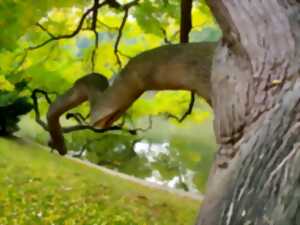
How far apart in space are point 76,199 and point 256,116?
4.03 metres

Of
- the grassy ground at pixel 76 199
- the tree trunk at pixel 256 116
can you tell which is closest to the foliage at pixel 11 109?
the grassy ground at pixel 76 199

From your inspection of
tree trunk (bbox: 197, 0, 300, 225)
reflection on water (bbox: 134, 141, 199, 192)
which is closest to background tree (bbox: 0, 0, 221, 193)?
reflection on water (bbox: 134, 141, 199, 192)

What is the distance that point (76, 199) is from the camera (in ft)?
18.4

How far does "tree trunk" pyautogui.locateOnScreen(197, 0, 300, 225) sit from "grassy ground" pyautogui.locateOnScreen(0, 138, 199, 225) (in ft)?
10.7

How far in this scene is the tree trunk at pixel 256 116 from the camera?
1.60 meters

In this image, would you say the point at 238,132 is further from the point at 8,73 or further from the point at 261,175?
the point at 8,73

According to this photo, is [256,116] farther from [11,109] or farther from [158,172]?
[158,172]

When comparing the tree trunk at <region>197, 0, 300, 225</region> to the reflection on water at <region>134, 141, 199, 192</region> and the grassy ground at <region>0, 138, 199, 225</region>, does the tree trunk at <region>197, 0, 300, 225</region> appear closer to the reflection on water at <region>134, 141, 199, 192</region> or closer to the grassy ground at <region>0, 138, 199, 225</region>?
the grassy ground at <region>0, 138, 199, 225</region>

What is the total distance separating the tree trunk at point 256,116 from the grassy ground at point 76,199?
129 inches

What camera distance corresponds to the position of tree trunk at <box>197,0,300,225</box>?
1604 mm

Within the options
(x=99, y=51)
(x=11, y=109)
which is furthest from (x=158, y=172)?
(x=99, y=51)

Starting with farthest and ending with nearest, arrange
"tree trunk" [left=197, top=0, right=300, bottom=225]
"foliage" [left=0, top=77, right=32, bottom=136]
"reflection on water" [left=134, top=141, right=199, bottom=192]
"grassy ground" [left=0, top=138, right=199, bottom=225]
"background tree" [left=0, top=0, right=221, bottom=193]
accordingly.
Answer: "reflection on water" [left=134, top=141, right=199, bottom=192]
"foliage" [left=0, top=77, right=32, bottom=136]
"background tree" [left=0, top=0, right=221, bottom=193]
"grassy ground" [left=0, top=138, right=199, bottom=225]
"tree trunk" [left=197, top=0, right=300, bottom=225]

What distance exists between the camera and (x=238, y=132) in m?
1.86

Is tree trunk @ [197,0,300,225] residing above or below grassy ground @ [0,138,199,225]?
above
